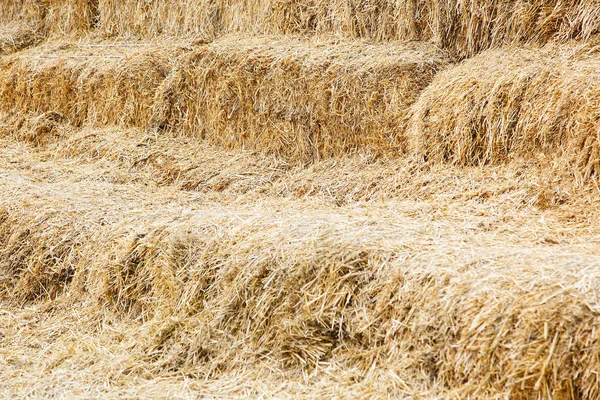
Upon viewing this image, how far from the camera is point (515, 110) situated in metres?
5.16

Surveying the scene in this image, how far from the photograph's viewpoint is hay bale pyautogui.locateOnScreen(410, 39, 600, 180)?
191 inches

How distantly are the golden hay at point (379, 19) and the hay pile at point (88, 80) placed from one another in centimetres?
33

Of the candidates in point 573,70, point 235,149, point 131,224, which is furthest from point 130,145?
point 573,70

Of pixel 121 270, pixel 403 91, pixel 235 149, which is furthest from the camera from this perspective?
pixel 235 149

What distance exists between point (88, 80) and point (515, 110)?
3.77m

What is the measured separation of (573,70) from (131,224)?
8.66ft

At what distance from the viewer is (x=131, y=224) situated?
17.0 ft

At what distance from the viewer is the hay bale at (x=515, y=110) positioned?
15.9 feet

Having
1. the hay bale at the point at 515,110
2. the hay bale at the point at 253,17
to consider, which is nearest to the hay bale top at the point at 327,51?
the hay bale at the point at 253,17

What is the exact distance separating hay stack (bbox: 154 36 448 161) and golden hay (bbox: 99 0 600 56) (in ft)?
0.52

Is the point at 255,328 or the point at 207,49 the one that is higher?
the point at 207,49

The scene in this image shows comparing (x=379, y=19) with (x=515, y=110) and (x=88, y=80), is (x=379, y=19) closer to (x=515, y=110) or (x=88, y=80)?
(x=515, y=110)

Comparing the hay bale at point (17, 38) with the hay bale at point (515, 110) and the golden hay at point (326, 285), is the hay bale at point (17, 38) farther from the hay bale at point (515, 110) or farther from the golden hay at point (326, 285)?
the hay bale at point (515, 110)

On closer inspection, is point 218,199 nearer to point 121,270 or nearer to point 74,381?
point 121,270
